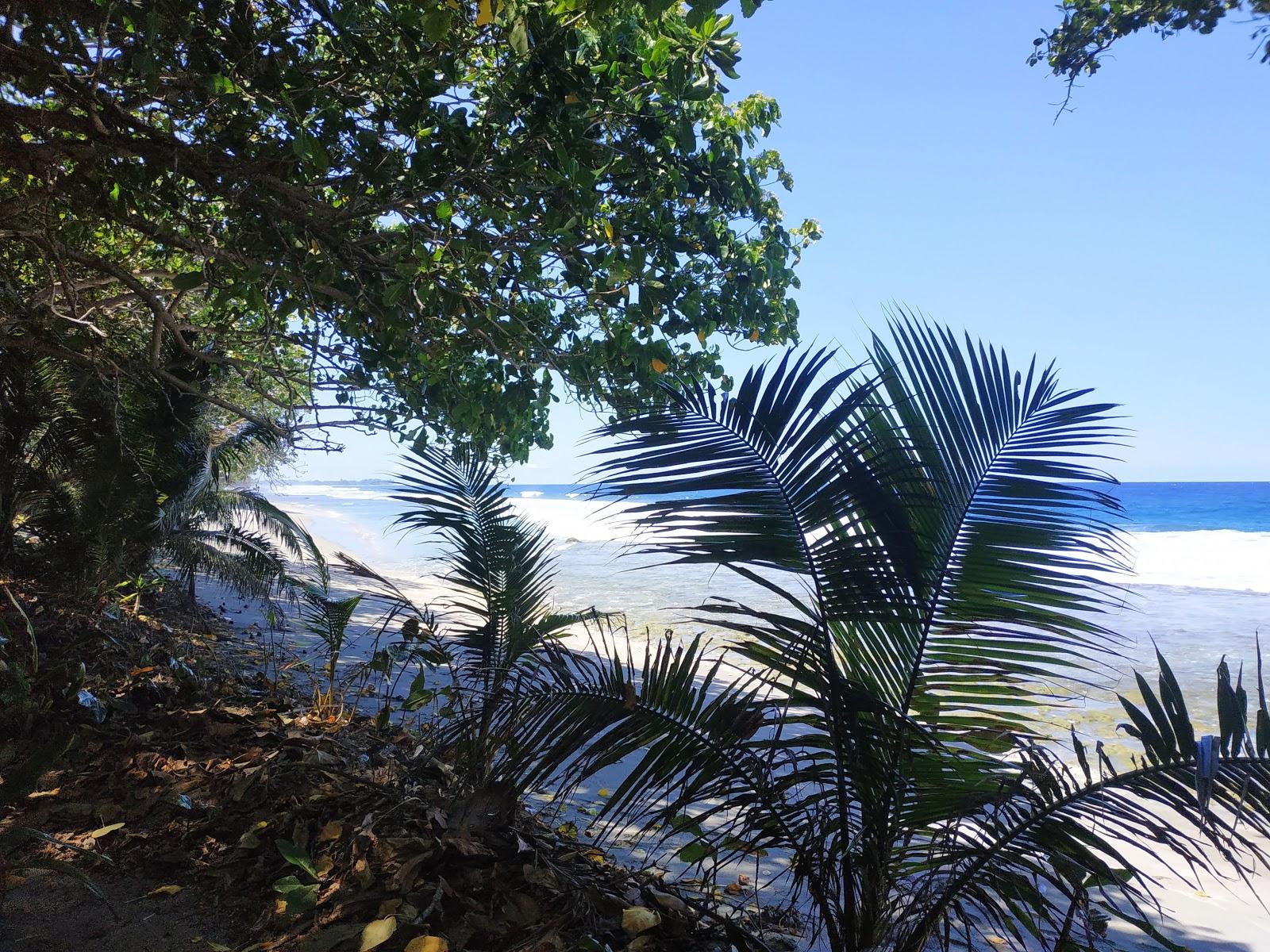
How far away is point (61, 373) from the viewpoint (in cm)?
627

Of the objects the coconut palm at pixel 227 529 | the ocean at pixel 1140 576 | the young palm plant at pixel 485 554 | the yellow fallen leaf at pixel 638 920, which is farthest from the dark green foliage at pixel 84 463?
the yellow fallen leaf at pixel 638 920

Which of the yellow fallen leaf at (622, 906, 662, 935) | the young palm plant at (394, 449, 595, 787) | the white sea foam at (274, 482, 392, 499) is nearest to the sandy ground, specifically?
the young palm plant at (394, 449, 595, 787)

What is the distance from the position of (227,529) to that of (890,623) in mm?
6258

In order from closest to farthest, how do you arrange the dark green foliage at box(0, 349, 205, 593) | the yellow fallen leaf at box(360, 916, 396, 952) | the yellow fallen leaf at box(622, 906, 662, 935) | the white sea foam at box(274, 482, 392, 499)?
the yellow fallen leaf at box(360, 916, 396, 952) → the yellow fallen leaf at box(622, 906, 662, 935) → the dark green foliage at box(0, 349, 205, 593) → the white sea foam at box(274, 482, 392, 499)

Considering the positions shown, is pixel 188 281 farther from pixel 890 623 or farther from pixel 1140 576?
pixel 1140 576

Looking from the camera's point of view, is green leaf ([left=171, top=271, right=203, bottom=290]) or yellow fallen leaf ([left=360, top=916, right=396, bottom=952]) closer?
yellow fallen leaf ([left=360, top=916, right=396, bottom=952])

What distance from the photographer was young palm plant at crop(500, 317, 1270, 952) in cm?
236

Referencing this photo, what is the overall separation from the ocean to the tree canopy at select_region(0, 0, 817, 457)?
106 cm

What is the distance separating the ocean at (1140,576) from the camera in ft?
31.0

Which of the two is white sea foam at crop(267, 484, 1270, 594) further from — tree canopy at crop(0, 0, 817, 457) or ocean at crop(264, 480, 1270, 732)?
tree canopy at crop(0, 0, 817, 457)

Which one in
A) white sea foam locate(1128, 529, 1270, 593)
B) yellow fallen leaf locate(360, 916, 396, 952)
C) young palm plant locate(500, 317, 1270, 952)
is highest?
white sea foam locate(1128, 529, 1270, 593)

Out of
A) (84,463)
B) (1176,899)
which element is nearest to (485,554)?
(1176,899)

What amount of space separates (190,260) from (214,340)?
70 cm

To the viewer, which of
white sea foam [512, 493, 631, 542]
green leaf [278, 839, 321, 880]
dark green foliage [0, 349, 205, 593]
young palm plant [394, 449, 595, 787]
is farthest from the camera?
white sea foam [512, 493, 631, 542]
